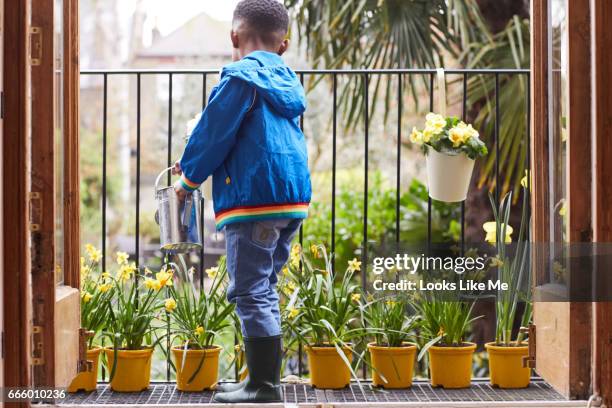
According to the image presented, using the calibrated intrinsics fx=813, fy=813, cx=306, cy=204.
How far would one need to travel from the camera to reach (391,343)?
130 inches

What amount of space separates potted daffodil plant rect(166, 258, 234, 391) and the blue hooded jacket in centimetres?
48

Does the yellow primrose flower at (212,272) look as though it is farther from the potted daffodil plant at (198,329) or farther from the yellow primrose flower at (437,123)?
the yellow primrose flower at (437,123)

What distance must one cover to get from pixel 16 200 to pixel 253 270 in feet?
2.76

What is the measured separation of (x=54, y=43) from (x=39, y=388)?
44.6 inches

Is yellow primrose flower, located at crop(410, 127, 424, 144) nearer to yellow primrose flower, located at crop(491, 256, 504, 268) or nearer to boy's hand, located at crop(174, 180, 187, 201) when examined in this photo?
yellow primrose flower, located at crop(491, 256, 504, 268)

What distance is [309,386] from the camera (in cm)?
330

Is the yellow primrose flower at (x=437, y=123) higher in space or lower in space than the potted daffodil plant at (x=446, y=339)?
higher

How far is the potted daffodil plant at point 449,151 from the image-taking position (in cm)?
320

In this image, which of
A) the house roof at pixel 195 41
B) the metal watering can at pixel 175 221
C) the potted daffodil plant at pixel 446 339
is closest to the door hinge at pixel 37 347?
the metal watering can at pixel 175 221

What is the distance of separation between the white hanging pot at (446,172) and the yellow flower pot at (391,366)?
2.07 feet

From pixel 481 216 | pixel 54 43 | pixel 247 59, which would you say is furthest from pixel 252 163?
pixel 481 216

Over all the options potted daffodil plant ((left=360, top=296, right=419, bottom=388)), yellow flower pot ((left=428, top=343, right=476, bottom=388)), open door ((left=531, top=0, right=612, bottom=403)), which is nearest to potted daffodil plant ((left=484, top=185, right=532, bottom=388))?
yellow flower pot ((left=428, top=343, right=476, bottom=388))

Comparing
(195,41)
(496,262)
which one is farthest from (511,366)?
(195,41)

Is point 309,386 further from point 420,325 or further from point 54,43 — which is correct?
point 54,43
